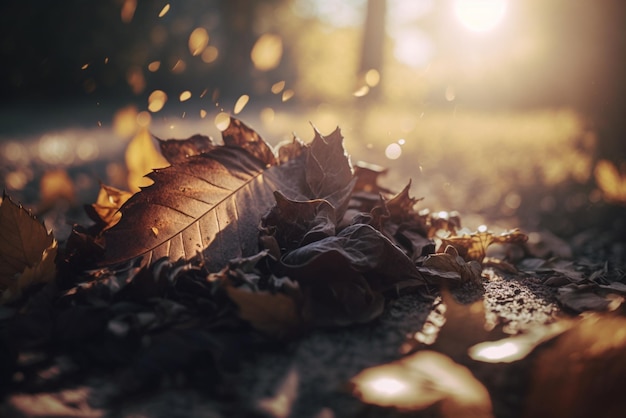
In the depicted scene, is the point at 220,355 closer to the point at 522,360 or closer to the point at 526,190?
the point at 522,360

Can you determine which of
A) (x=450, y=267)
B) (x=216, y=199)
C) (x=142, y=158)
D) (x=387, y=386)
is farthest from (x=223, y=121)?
(x=387, y=386)

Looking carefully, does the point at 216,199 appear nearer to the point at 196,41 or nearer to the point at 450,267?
the point at 450,267

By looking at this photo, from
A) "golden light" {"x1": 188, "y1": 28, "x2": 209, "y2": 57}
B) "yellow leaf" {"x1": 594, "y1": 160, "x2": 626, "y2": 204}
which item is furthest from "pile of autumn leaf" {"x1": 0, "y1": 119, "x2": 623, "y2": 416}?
"yellow leaf" {"x1": 594, "y1": 160, "x2": 626, "y2": 204}

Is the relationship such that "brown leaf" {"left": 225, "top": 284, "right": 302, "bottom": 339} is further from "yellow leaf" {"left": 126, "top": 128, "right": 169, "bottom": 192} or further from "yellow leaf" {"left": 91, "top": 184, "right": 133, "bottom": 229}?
"yellow leaf" {"left": 126, "top": 128, "right": 169, "bottom": 192}

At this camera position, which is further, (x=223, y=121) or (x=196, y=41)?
(x=196, y=41)

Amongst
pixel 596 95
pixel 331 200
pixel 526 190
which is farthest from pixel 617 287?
pixel 526 190

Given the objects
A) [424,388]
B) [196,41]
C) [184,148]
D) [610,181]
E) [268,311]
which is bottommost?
[424,388]

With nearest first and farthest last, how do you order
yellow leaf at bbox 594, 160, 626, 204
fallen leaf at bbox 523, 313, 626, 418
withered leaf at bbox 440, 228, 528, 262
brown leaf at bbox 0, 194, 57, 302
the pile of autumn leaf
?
fallen leaf at bbox 523, 313, 626, 418 < the pile of autumn leaf < brown leaf at bbox 0, 194, 57, 302 < withered leaf at bbox 440, 228, 528, 262 < yellow leaf at bbox 594, 160, 626, 204
